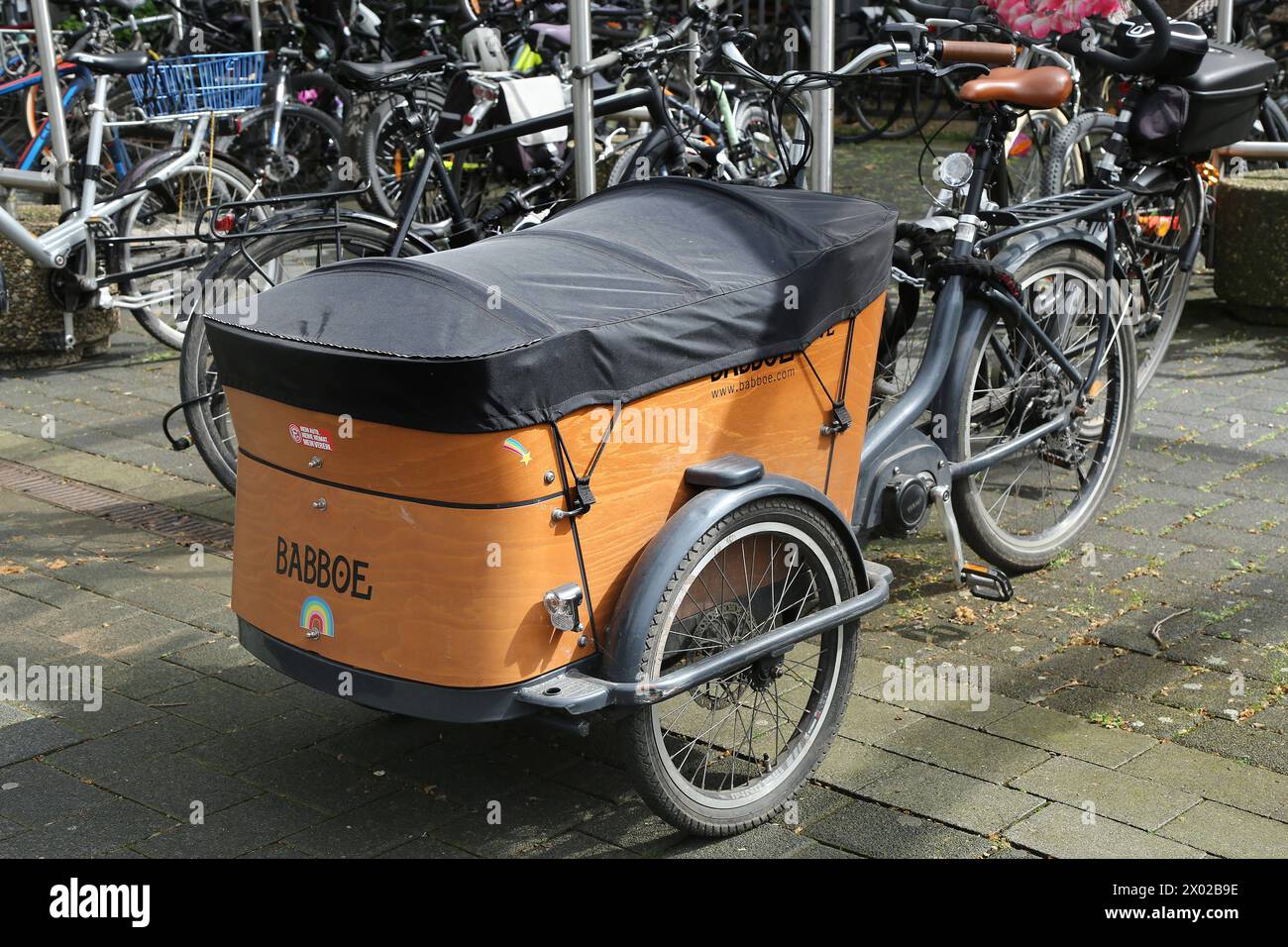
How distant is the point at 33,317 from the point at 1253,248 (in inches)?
242

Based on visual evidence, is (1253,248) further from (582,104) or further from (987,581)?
(987,581)

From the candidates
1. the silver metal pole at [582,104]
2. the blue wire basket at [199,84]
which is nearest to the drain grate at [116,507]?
the silver metal pole at [582,104]

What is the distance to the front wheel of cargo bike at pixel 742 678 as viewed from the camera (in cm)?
318

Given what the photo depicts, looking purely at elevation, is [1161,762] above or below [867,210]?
below

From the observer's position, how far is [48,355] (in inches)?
301

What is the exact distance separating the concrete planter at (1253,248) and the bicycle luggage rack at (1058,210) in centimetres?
287

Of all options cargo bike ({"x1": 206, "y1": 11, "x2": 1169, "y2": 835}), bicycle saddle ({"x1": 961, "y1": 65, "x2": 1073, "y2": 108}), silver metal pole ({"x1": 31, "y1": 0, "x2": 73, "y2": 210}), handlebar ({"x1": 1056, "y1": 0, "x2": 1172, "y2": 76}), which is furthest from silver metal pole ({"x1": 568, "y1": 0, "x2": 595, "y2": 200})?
silver metal pole ({"x1": 31, "y1": 0, "x2": 73, "y2": 210})

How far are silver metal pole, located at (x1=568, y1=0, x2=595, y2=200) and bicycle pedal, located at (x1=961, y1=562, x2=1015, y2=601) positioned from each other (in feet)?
6.36

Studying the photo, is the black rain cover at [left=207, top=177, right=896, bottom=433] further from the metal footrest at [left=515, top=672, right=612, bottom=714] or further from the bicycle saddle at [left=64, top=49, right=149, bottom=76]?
the bicycle saddle at [left=64, top=49, right=149, bottom=76]

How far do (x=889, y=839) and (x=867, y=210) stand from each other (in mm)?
1569

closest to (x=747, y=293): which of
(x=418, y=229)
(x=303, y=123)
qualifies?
(x=418, y=229)

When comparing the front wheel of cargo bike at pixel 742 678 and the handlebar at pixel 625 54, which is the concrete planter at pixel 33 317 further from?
the front wheel of cargo bike at pixel 742 678
